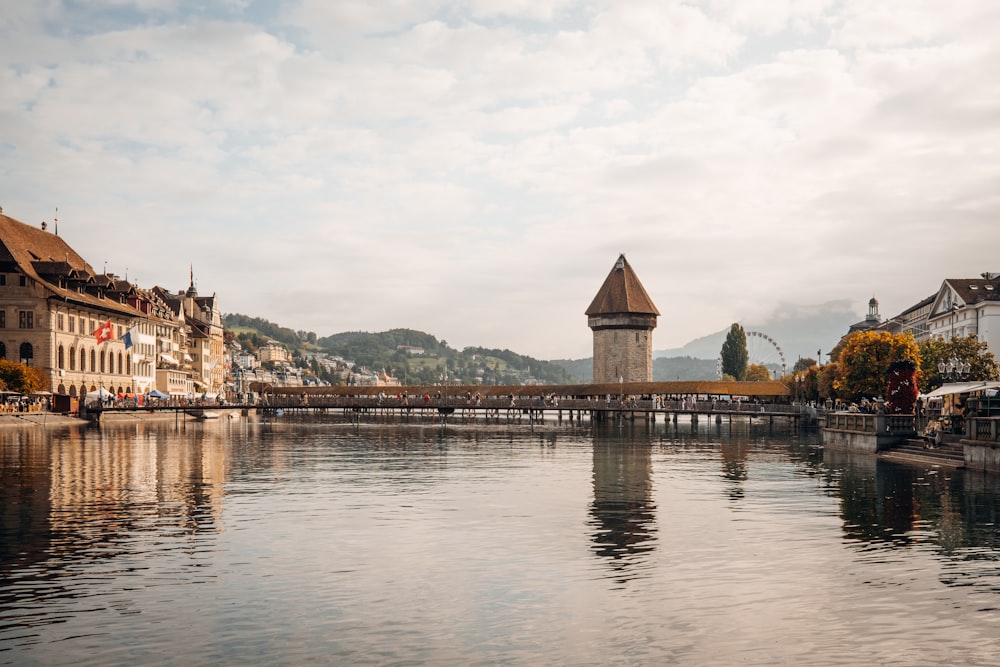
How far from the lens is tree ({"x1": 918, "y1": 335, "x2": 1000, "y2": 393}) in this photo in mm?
74625

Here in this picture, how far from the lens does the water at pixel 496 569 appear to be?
1499 cm

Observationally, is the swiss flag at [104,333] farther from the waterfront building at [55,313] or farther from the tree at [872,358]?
the tree at [872,358]

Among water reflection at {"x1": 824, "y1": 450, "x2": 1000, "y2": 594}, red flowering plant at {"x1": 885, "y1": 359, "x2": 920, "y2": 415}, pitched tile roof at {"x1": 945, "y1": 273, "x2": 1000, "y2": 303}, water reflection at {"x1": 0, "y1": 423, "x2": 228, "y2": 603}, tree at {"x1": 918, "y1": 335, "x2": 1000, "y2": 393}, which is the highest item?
pitched tile roof at {"x1": 945, "y1": 273, "x2": 1000, "y2": 303}

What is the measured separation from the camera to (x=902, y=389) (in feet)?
184

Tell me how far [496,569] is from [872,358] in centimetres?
6487

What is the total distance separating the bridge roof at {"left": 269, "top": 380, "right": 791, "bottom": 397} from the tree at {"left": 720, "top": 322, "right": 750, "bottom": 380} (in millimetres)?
37545

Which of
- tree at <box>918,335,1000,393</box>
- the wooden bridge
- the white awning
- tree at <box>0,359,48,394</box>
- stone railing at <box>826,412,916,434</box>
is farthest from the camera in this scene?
the wooden bridge

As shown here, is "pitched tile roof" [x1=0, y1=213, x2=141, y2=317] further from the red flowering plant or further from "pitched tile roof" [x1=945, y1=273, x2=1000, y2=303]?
"pitched tile roof" [x1=945, y1=273, x2=1000, y2=303]

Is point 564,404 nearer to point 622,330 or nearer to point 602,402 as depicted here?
point 602,402

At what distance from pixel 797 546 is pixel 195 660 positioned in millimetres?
14142

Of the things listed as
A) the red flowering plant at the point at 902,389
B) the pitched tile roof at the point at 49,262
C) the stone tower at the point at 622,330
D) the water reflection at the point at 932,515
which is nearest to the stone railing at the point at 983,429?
the water reflection at the point at 932,515

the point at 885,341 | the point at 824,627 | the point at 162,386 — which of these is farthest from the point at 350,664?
the point at 162,386

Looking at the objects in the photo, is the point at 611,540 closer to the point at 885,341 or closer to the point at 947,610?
the point at 947,610

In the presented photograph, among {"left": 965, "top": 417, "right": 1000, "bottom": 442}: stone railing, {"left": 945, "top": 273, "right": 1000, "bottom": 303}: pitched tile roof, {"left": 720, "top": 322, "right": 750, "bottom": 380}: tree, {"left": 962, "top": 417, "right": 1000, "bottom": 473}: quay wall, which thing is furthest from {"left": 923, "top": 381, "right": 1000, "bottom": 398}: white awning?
{"left": 720, "top": 322, "right": 750, "bottom": 380}: tree
